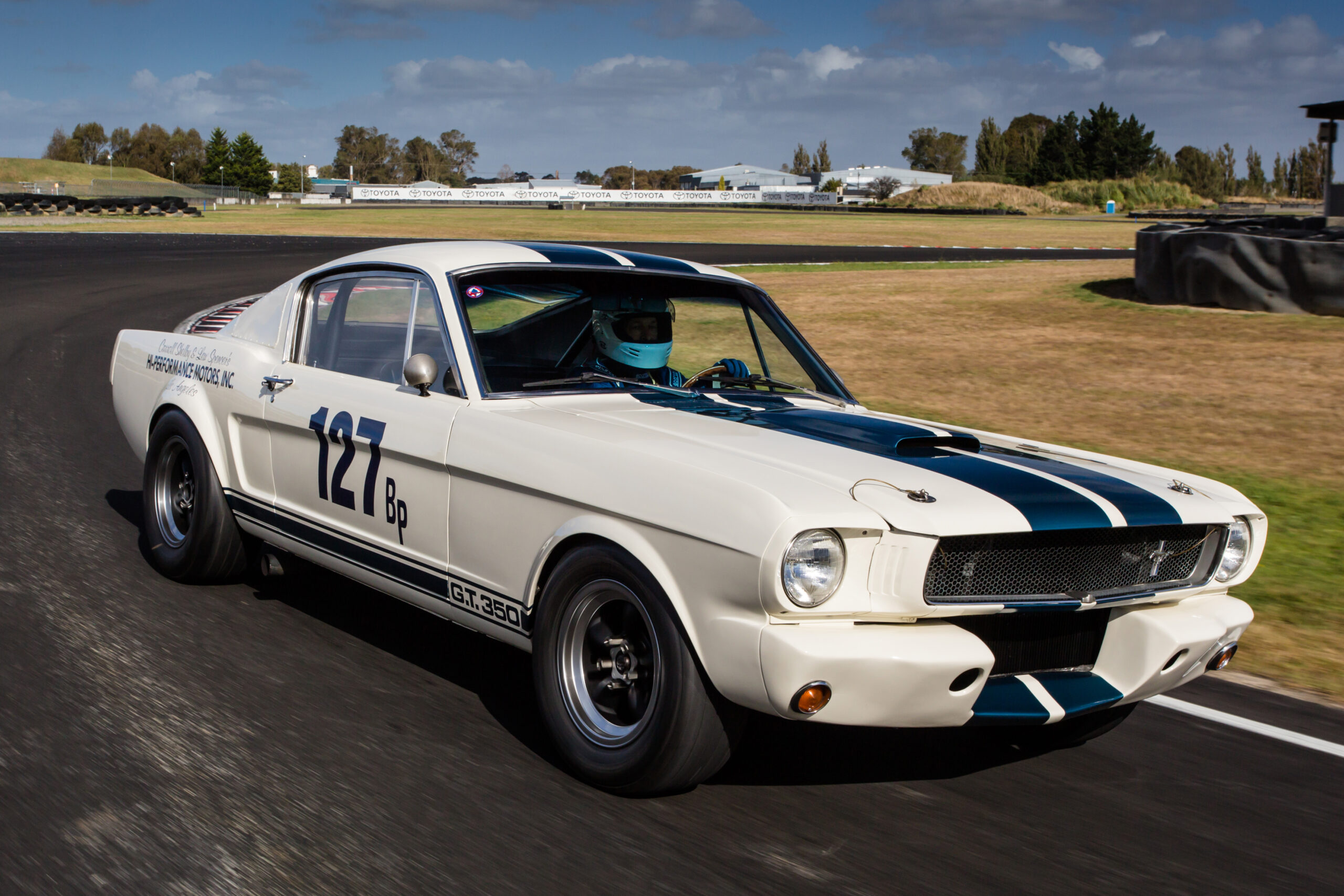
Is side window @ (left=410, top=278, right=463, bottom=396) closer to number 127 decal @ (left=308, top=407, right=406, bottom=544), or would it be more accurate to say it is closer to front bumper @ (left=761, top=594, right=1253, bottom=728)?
number 127 decal @ (left=308, top=407, right=406, bottom=544)

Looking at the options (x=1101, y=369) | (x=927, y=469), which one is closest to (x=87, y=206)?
(x=1101, y=369)

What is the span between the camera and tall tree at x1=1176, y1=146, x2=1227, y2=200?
110 metres

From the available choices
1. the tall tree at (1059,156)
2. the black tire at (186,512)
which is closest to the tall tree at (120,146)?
the tall tree at (1059,156)

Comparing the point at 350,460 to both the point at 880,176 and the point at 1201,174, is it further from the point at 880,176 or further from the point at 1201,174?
the point at 880,176

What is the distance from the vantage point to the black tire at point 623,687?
3.34 meters

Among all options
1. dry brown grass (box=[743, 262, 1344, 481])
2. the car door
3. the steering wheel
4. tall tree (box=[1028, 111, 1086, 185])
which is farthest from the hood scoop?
tall tree (box=[1028, 111, 1086, 185])

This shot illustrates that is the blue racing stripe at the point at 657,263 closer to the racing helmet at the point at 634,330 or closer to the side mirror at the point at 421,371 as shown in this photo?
the racing helmet at the point at 634,330

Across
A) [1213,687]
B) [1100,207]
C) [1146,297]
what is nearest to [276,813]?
[1213,687]

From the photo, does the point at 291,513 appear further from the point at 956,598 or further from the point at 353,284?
the point at 956,598

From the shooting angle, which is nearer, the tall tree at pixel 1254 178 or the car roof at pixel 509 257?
the car roof at pixel 509 257

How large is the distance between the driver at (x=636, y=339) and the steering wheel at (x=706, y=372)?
3 centimetres

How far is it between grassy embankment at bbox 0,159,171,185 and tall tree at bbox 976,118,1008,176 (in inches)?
Result: 3425

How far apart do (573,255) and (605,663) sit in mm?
1758

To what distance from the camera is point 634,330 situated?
188 inches
